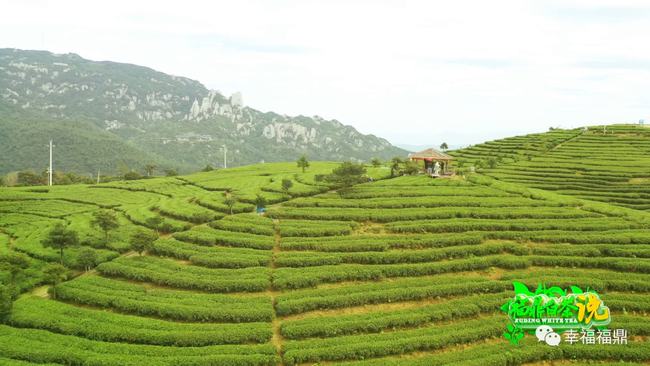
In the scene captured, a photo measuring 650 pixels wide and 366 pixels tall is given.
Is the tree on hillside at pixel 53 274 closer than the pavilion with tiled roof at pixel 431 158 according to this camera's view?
Yes

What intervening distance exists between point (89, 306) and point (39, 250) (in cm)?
1203

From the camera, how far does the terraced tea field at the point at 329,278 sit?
21109 mm

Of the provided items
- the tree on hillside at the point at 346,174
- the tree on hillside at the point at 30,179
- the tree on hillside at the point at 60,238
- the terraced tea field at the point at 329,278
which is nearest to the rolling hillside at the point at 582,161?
the terraced tea field at the point at 329,278

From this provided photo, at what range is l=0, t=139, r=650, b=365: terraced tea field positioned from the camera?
21109 mm

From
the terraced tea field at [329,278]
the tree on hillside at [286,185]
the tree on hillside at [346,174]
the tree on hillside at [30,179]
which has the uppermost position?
the tree on hillside at [346,174]

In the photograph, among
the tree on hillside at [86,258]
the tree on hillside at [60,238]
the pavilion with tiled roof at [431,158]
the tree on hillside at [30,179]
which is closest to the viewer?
the tree on hillside at [86,258]

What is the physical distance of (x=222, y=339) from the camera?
21.5m

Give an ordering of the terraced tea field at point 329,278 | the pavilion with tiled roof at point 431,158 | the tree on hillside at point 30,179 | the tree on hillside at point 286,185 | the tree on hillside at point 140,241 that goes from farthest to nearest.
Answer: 1. the tree on hillside at point 30,179
2. the pavilion with tiled roof at point 431,158
3. the tree on hillside at point 286,185
4. the tree on hillside at point 140,241
5. the terraced tea field at point 329,278

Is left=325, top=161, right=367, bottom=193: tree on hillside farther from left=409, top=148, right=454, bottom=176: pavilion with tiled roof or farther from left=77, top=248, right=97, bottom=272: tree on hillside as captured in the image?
left=77, top=248, right=97, bottom=272: tree on hillside

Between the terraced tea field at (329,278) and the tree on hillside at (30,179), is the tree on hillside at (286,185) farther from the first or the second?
the tree on hillside at (30,179)

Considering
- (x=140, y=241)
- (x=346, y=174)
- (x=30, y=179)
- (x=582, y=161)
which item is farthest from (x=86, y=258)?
(x=582, y=161)

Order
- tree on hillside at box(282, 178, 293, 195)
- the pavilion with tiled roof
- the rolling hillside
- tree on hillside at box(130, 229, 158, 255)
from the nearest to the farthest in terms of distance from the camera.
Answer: tree on hillside at box(130, 229, 158, 255) < tree on hillside at box(282, 178, 293, 195) < the rolling hillside < the pavilion with tiled roof

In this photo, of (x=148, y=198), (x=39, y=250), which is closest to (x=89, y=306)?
(x=39, y=250)

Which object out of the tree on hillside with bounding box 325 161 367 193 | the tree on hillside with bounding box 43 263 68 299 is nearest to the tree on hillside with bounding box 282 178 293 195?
the tree on hillside with bounding box 325 161 367 193
